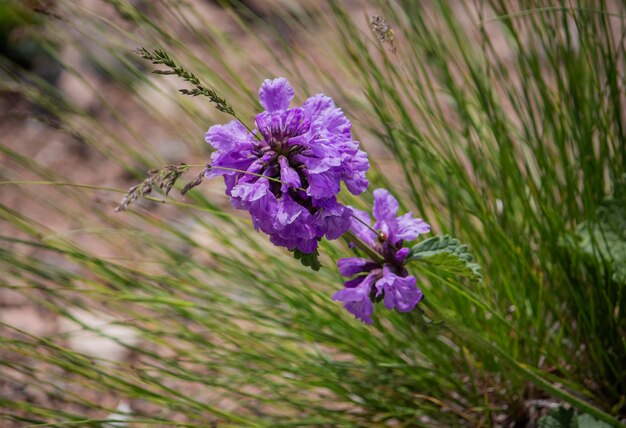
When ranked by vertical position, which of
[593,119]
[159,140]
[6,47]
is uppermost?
[6,47]

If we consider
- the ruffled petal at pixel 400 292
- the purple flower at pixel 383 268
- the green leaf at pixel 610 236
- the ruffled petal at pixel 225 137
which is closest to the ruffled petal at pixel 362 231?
the purple flower at pixel 383 268

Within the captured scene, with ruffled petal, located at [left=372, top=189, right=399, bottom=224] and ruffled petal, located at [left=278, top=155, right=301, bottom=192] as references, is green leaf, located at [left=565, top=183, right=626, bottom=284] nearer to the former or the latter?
ruffled petal, located at [left=372, top=189, right=399, bottom=224]

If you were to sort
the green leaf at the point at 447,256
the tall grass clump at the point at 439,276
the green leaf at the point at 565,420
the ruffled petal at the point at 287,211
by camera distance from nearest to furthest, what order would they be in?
1. the ruffled petal at the point at 287,211
2. the green leaf at the point at 447,256
3. the green leaf at the point at 565,420
4. the tall grass clump at the point at 439,276

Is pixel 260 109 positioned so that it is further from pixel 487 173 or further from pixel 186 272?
pixel 487 173

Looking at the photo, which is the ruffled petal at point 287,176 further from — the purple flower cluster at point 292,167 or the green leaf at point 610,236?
the green leaf at point 610,236

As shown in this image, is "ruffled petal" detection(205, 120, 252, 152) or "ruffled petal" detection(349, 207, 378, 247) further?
"ruffled petal" detection(349, 207, 378, 247)

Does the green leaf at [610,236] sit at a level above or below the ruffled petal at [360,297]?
above

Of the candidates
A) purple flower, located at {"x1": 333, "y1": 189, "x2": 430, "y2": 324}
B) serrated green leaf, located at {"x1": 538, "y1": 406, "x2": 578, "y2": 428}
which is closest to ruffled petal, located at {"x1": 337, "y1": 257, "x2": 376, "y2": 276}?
purple flower, located at {"x1": 333, "y1": 189, "x2": 430, "y2": 324}

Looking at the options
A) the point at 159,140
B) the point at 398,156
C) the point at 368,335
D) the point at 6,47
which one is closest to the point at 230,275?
the point at 368,335
